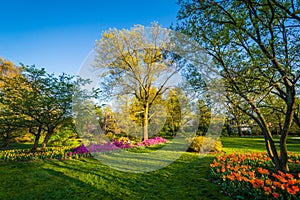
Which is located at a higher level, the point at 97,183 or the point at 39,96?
the point at 39,96

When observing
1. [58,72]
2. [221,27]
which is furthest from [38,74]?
[221,27]

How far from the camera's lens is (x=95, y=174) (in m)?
4.11

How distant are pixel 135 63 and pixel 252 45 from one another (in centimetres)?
912

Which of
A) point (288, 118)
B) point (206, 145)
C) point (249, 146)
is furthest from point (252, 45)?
point (249, 146)

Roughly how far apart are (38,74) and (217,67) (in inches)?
275

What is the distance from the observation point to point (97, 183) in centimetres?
352

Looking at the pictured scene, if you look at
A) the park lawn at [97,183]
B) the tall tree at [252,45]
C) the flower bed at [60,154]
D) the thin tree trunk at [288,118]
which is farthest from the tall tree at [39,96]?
the thin tree trunk at [288,118]

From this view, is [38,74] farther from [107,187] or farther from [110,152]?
[107,187]

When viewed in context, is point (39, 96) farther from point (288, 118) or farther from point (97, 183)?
point (288, 118)

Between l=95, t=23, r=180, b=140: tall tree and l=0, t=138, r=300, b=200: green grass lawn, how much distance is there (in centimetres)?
728

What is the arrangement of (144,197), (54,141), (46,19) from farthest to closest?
(54,141)
(46,19)
(144,197)

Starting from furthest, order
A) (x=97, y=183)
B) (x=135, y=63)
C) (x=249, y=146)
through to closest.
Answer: (x=135, y=63), (x=249, y=146), (x=97, y=183)

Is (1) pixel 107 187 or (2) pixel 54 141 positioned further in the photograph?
(2) pixel 54 141

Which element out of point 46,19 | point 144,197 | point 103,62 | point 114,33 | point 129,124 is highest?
point 114,33
